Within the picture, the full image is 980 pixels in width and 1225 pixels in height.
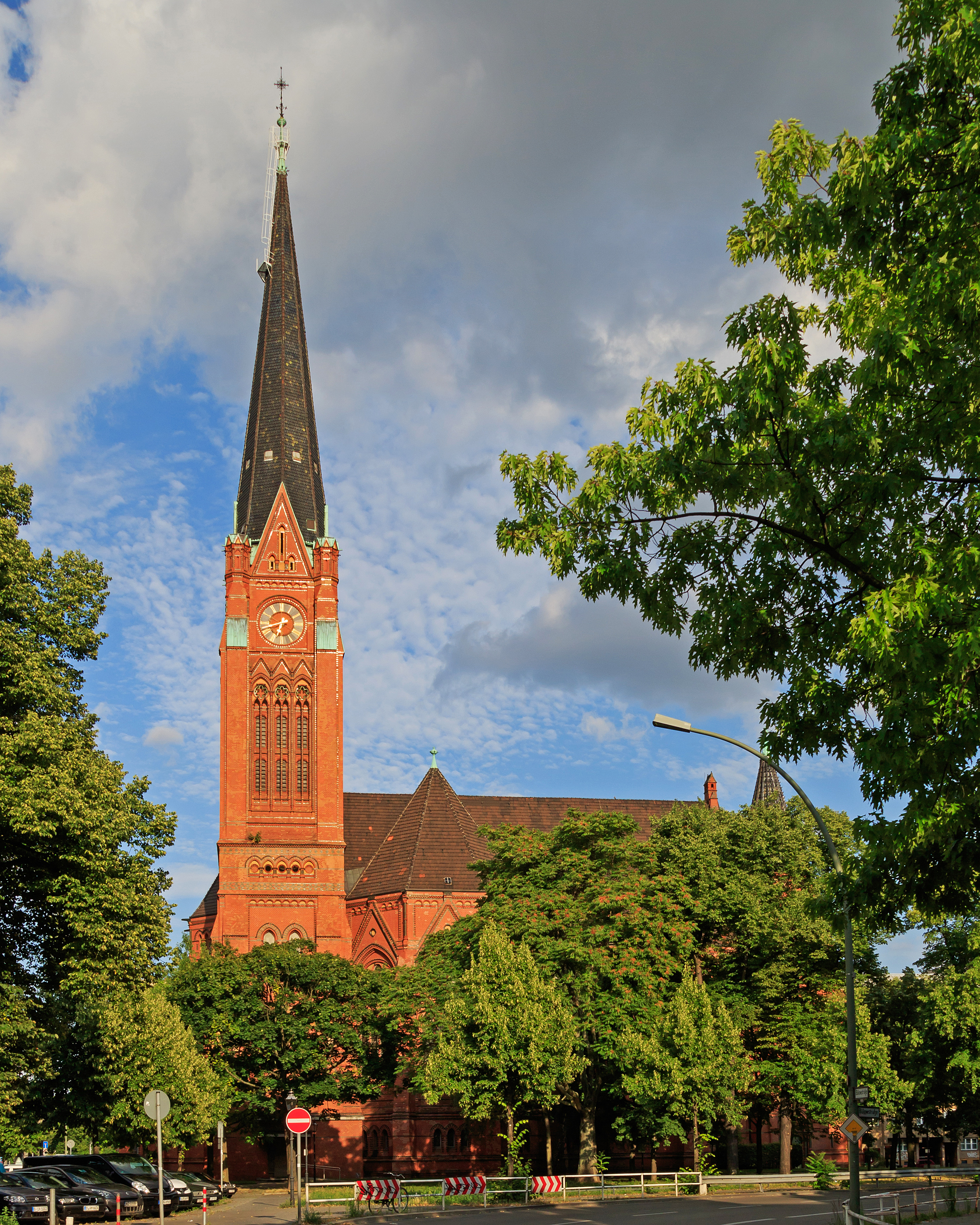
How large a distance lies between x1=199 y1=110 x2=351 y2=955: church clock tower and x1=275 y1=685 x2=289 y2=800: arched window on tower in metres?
0.05

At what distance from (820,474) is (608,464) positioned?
2254 millimetres

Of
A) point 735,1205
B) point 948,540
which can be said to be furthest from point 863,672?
point 735,1205

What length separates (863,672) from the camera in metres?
11.2

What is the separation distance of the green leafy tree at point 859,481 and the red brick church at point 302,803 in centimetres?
4553

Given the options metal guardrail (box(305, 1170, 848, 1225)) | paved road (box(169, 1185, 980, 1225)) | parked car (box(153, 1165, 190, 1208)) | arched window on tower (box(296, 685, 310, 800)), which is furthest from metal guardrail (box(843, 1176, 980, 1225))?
arched window on tower (box(296, 685, 310, 800))

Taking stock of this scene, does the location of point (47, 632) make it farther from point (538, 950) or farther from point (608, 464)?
point (538, 950)

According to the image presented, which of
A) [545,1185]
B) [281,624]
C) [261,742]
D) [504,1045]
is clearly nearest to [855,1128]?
[545,1185]

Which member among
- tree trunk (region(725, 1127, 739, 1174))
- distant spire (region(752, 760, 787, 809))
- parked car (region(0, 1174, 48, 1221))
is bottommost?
tree trunk (region(725, 1127, 739, 1174))

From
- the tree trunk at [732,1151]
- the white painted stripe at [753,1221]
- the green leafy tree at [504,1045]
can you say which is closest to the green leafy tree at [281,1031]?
the green leafy tree at [504,1045]

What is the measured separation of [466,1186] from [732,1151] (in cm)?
1683

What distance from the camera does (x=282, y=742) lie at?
199ft

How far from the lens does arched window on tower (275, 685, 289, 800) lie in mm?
60156

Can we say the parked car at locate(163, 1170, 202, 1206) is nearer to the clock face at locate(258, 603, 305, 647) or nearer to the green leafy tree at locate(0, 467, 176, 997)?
the green leafy tree at locate(0, 467, 176, 997)

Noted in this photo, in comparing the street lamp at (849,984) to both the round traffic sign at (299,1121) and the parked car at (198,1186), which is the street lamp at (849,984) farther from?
the parked car at (198,1186)
